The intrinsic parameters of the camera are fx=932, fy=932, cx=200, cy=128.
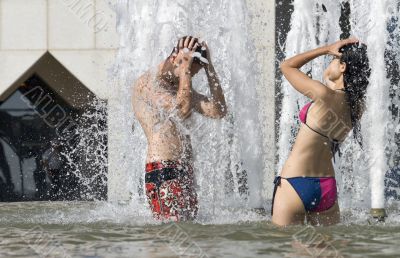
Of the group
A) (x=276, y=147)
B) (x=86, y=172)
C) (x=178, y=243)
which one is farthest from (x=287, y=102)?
(x=178, y=243)

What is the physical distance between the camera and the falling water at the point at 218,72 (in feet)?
35.2

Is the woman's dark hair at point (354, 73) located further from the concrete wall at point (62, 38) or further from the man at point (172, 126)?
the concrete wall at point (62, 38)

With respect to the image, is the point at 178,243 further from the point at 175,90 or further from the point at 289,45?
the point at 289,45

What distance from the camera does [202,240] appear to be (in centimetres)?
556

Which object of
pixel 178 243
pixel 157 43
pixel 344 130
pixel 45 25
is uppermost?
pixel 45 25

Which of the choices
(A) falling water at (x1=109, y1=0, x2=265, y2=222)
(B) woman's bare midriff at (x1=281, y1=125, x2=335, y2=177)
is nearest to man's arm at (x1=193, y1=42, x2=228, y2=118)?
(B) woman's bare midriff at (x1=281, y1=125, x2=335, y2=177)

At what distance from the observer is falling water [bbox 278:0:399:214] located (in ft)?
35.7

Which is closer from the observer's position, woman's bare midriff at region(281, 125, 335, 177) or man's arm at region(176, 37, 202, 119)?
woman's bare midriff at region(281, 125, 335, 177)

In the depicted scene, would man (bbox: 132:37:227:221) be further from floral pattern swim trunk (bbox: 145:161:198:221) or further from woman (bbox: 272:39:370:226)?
woman (bbox: 272:39:370:226)

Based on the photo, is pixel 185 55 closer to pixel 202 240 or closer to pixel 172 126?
pixel 172 126

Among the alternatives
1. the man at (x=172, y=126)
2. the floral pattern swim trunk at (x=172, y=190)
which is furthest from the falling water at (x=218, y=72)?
the floral pattern swim trunk at (x=172, y=190)

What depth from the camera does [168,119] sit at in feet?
20.7

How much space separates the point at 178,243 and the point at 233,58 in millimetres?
7988

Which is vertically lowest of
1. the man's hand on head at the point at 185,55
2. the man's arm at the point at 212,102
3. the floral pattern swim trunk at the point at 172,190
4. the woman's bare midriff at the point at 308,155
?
the floral pattern swim trunk at the point at 172,190
